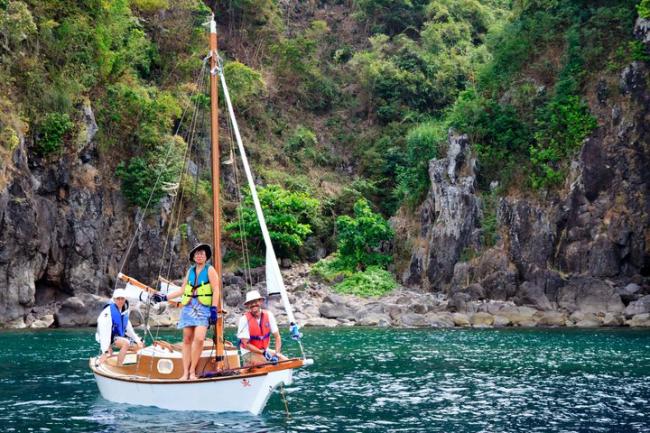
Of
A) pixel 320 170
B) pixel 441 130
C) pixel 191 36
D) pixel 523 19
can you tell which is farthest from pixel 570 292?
pixel 191 36

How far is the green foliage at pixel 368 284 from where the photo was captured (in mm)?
48781

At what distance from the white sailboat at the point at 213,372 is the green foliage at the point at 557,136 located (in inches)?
1310

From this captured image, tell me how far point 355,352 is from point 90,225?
24002 mm

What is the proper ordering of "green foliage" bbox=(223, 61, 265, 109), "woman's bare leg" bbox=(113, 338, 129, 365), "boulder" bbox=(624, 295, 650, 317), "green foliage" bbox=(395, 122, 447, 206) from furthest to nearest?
"green foliage" bbox=(223, 61, 265, 109)
"green foliage" bbox=(395, 122, 447, 206)
"boulder" bbox=(624, 295, 650, 317)
"woman's bare leg" bbox=(113, 338, 129, 365)

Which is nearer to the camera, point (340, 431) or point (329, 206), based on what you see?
point (340, 431)

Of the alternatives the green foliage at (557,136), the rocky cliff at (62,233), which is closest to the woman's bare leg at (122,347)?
the rocky cliff at (62,233)

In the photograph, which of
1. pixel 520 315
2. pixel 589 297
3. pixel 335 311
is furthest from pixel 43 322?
pixel 589 297

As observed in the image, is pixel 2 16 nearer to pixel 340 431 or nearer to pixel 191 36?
pixel 191 36

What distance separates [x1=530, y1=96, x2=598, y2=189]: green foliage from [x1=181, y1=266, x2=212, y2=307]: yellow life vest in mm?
34808

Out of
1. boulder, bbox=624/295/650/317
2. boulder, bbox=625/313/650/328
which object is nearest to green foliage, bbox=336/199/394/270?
boulder, bbox=624/295/650/317

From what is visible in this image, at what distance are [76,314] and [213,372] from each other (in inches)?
1040

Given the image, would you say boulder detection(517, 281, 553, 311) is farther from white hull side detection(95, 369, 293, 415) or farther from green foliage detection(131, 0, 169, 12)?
green foliage detection(131, 0, 169, 12)

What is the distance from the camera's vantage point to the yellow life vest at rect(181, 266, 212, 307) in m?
16.0

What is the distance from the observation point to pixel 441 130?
53969 millimetres
